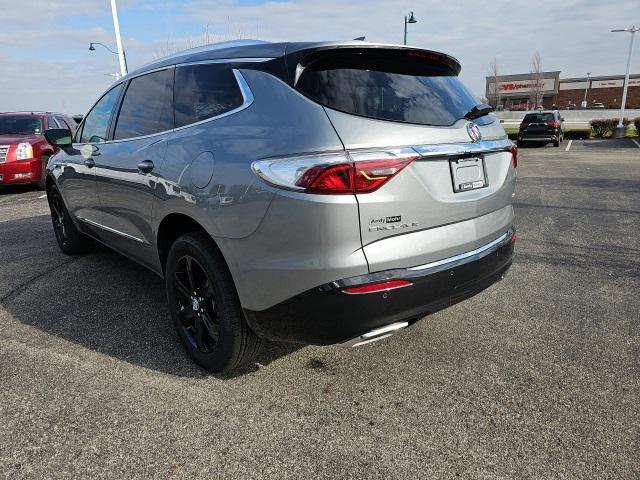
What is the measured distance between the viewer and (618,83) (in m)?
67.2

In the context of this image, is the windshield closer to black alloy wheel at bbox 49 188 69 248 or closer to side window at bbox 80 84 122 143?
black alloy wheel at bbox 49 188 69 248

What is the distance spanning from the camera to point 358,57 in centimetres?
234

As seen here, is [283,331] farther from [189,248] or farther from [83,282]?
[83,282]

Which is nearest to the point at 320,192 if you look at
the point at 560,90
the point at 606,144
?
the point at 606,144

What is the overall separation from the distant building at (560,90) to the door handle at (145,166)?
71238 millimetres

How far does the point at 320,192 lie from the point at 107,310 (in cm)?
247

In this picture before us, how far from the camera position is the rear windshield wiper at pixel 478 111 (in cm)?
262

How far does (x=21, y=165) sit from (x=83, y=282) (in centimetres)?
707

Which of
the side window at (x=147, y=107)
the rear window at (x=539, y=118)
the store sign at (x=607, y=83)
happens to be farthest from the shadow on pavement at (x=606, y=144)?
the store sign at (x=607, y=83)

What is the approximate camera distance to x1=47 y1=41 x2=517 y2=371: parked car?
205 cm

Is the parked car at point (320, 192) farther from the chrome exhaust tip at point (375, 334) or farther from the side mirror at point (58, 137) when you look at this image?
the side mirror at point (58, 137)

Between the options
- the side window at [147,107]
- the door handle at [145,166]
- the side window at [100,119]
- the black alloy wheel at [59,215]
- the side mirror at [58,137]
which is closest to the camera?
the door handle at [145,166]

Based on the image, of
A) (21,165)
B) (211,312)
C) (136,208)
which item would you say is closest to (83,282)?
(136,208)

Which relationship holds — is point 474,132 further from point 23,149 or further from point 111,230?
point 23,149
